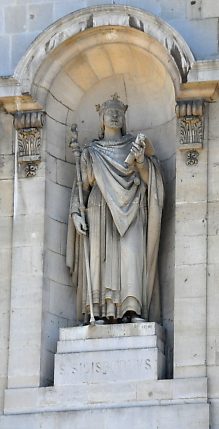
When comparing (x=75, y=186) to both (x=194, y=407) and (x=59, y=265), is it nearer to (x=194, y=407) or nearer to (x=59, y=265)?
(x=59, y=265)

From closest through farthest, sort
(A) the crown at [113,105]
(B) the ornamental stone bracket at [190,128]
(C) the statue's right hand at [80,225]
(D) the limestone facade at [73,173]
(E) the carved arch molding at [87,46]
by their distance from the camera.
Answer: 1. (D) the limestone facade at [73,173]
2. (B) the ornamental stone bracket at [190,128]
3. (E) the carved arch molding at [87,46]
4. (C) the statue's right hand at [80,225]
5. (A) the crown at [113,105]

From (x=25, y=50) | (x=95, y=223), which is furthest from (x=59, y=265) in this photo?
(x=25, y=50)

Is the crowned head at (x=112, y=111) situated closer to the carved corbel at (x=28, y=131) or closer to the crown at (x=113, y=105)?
the crown at (x=113, y=105)

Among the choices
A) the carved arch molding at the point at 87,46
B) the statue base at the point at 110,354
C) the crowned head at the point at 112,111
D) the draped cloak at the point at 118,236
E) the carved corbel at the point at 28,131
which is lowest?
the statue base at the point at 110,354

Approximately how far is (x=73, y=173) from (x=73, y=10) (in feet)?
6.26

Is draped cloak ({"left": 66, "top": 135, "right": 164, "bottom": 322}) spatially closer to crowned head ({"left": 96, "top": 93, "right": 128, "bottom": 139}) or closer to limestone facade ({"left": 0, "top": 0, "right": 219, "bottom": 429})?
limestone facade ({"left": 0, "top": 0, "right": 219, "bottom": 429})

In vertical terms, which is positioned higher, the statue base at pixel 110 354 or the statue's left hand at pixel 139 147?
the statue's left hand at pixel 139 147

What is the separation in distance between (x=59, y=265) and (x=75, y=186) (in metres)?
0.94

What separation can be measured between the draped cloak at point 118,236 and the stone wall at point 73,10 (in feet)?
4.74

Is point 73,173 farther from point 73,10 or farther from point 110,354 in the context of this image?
point 110,354

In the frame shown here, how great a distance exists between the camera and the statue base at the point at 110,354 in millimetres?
28391

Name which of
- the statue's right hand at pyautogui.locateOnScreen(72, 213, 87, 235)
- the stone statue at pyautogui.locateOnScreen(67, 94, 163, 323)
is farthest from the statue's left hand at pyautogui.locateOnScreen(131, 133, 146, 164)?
the statue's right hand at pyautogui.locateOnScreen(72, 213, 87, 235)

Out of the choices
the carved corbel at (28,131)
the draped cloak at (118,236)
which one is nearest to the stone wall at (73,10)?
the carved corbel at (28,131)

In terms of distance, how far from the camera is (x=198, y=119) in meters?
29.0
